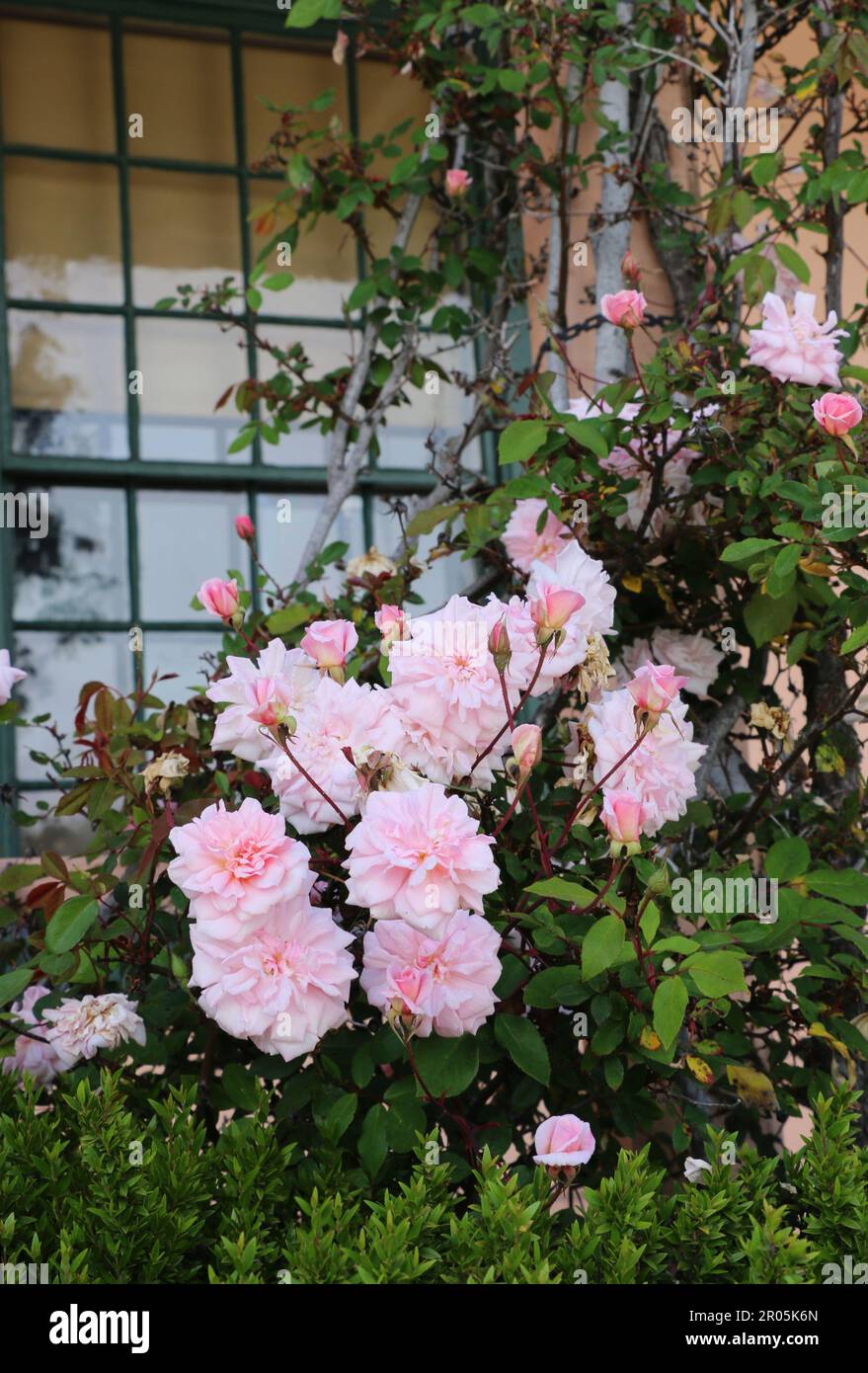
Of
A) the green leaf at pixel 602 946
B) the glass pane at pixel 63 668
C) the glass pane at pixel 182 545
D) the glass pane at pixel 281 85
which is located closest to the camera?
the green leaf at pixel 602 946

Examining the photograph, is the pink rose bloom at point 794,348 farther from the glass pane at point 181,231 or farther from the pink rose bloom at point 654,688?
the glass pane at point 181,231

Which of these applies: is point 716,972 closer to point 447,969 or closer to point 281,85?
point 447,969

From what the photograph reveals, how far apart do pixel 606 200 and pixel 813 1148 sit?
7.60 feet

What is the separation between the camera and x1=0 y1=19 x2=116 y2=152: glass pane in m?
3.25

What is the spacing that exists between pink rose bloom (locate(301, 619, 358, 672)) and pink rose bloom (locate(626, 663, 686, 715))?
339 millimetres

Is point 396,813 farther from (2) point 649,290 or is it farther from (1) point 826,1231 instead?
(2) point 649,290

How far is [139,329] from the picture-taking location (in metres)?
3.34

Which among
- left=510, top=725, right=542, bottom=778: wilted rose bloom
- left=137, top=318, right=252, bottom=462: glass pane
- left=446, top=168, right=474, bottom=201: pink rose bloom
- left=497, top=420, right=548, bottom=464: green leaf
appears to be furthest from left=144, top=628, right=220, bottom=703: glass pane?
left=510, top=725, right=542, bottom=778: wilted rose bloom

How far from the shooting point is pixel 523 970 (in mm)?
1469

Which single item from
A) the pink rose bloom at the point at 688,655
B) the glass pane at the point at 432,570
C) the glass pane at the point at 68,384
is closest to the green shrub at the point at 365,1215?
the pink rose bloom at the point at 688,655

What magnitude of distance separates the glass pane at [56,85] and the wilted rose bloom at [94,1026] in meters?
2.55

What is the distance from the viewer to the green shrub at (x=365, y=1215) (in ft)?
3.78

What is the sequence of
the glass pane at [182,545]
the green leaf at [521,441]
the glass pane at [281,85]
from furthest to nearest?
the glass pane at [281,85] < the glass pane at [182,545] < the green leaf at [521,441]

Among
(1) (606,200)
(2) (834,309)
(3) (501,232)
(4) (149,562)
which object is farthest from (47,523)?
(2) (834,309)
